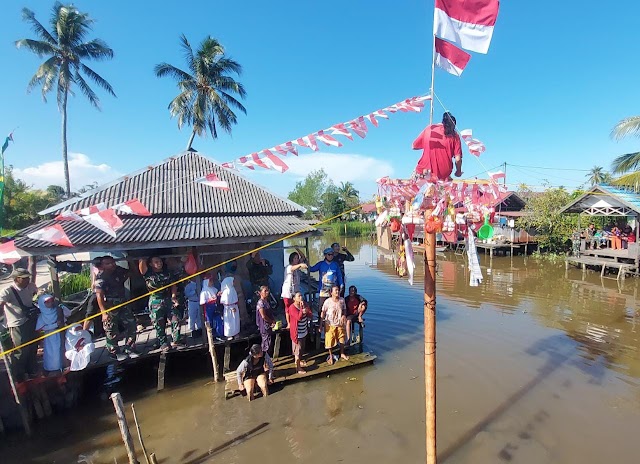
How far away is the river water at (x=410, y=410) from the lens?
5695 millimetres

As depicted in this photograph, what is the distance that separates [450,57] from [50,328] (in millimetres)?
7876

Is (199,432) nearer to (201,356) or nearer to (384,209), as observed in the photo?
(201,356)

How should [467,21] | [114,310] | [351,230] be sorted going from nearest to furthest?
[467,21], [114,310], [351,230]

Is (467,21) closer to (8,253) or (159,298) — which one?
(159,298)

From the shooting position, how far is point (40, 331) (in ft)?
21.4

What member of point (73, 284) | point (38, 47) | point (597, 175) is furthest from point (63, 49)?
point (597, 175)


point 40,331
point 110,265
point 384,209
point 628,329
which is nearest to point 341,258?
point 384,209

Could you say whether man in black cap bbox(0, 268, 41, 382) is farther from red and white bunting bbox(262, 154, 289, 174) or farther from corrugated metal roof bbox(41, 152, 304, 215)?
red and white bunting bbox(262, 154, 289, 174)

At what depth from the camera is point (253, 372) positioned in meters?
7.14

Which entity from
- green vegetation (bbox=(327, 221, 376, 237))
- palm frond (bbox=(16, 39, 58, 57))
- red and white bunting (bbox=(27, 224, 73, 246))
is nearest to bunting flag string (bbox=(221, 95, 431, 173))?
red and white bunting (bbox=(27, 224, 73, 246))

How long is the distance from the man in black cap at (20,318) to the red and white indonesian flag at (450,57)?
748 centimetres

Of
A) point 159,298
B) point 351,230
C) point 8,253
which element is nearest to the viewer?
point 8,253

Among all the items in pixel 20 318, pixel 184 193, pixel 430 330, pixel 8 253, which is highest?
pixel 184 193

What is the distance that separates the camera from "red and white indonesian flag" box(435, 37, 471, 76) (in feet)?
13.0
